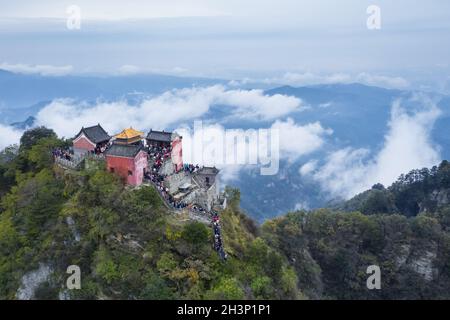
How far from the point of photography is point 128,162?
36.5m

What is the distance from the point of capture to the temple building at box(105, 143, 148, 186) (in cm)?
3638

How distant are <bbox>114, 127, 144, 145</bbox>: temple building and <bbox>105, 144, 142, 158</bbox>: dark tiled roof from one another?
2.35 m

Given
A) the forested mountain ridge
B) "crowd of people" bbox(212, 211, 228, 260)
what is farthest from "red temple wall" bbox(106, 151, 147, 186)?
"crowd of people" bbox(212, 211, 228, 260)

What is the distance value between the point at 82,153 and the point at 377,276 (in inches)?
1291

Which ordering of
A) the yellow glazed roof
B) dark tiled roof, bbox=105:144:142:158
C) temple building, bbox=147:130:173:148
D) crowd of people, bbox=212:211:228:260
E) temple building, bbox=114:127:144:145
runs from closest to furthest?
crowd of people, bbox=212:211:228:260
dark tiled roof, bbox=105:144:142:158
temple building, bbox=114:127:144:145
the yellow glazed roof
temple building, bbox=147:130:173:148

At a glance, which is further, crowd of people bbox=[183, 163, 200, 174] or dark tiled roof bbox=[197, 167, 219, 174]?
crowd of people bbox=[183, 163, 200, 174]

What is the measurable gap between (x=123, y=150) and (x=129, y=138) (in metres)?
3.53

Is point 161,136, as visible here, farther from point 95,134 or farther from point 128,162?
point 128,162

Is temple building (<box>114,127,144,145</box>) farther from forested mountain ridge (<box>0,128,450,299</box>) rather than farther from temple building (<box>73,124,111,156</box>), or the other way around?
forested mountain ridge (<box>0,128,450,299</box>)

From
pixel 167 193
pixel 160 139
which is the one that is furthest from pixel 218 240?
pixel 160 139

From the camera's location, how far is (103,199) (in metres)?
35.7

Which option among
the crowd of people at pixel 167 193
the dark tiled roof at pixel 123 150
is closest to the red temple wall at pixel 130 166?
the dark tiled roof at pixel 123 150

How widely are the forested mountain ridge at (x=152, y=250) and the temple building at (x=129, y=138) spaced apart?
3.49 metres

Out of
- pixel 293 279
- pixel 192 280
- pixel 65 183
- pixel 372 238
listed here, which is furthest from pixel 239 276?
pixel 372 238
